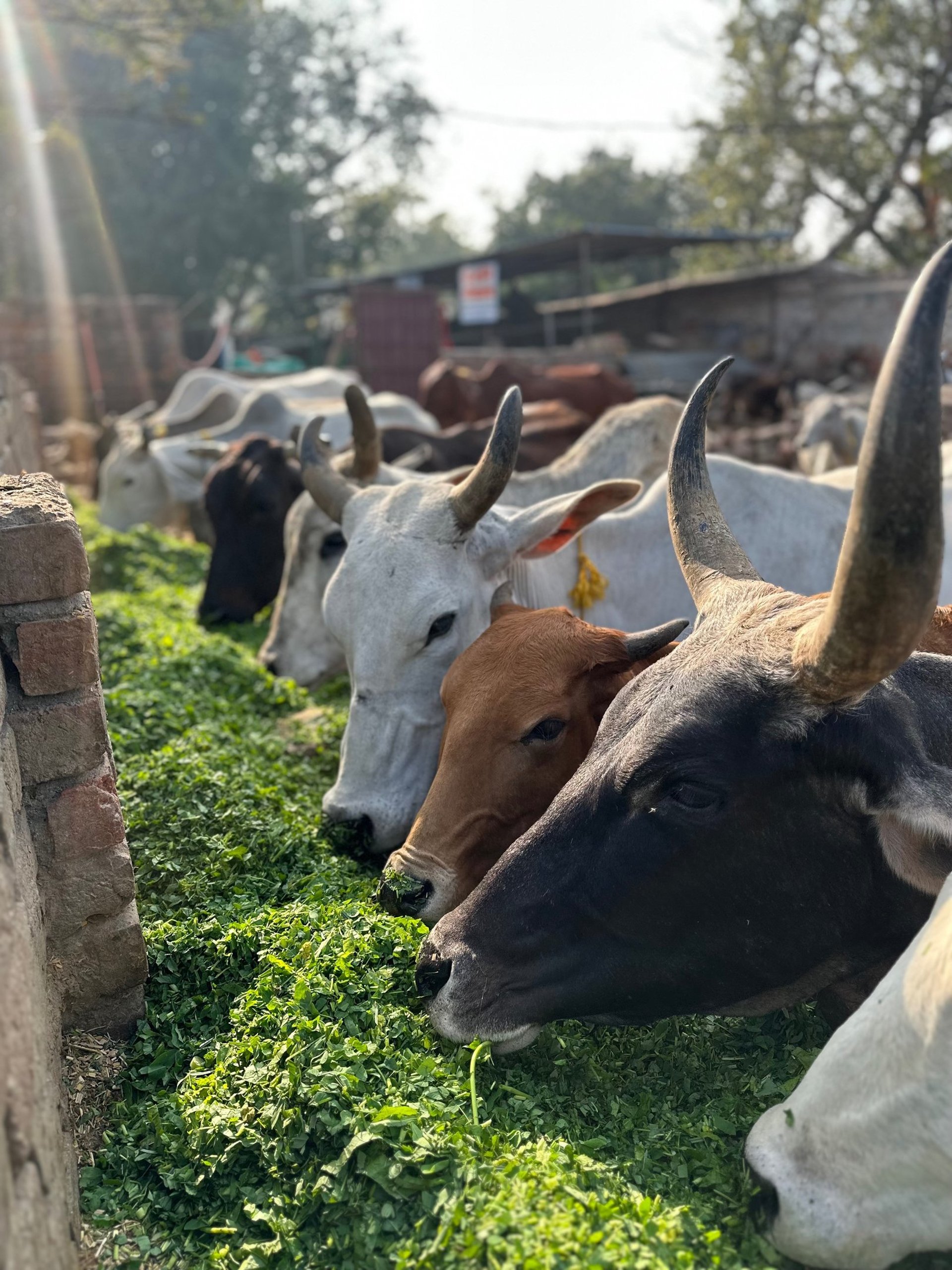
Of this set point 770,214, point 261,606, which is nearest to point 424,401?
point 261,606

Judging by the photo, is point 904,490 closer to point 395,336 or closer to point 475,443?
point 475,443

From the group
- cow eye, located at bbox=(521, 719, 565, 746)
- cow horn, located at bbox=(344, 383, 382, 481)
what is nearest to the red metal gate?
cow horn, located at bbox=(344, 383, 382, 481)

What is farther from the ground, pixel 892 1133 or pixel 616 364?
pixel 616 364

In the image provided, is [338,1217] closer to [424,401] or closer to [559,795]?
Answer: [559,795]

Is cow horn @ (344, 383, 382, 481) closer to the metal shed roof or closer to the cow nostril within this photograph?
the cow nostril

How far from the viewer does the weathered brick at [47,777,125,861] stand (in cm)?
249

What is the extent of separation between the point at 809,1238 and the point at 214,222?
3203cm

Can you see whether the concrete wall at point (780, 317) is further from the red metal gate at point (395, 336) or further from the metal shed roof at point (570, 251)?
the red metal gate at point (395, 336)

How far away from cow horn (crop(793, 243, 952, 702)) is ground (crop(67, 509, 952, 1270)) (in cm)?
108

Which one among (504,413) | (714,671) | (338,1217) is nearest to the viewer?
(338,1217)

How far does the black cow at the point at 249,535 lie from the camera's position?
680 cm

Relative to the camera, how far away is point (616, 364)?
59.1 feet

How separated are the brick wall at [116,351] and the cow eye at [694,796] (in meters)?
16.7

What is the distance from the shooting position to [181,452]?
9570 millimetres
